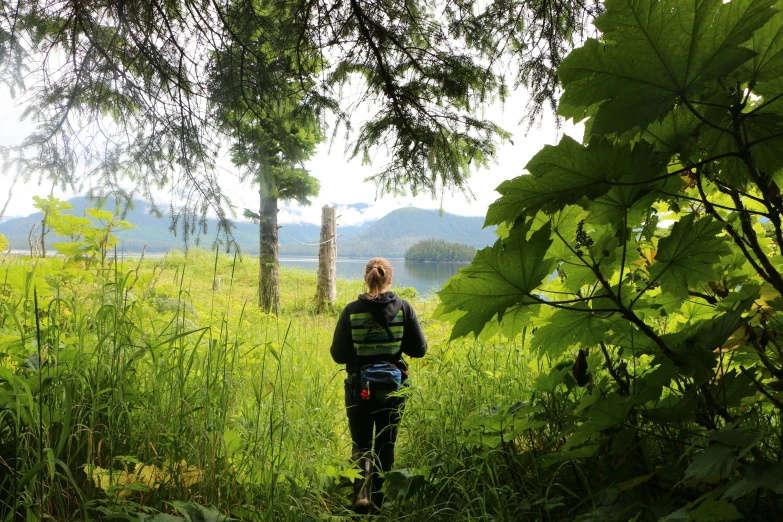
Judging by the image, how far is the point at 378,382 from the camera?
262 cm

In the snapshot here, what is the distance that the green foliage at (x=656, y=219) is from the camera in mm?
618

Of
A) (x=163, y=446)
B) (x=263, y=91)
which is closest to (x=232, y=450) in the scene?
(x=163, y=446)

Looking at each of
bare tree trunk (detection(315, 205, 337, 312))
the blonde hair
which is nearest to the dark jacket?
the blonde hair

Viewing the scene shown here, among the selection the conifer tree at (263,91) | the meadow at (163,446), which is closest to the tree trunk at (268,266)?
the conifer tree at (263,91)

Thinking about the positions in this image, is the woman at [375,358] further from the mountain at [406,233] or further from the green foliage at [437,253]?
the mountain at [406,233]

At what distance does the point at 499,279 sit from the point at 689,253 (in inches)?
14.7

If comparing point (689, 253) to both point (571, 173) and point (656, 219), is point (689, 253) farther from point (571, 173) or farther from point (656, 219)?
point (571, 173)

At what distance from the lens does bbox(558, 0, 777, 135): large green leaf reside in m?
0.58

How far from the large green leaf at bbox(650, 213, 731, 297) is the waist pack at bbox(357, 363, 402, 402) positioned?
75.4 inches

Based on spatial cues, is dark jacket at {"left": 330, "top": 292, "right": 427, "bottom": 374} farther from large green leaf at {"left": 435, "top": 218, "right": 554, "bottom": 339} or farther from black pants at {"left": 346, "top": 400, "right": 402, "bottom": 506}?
large green leaf at {"left": 435, "top": 218, "right": 554, "bottom": 339}

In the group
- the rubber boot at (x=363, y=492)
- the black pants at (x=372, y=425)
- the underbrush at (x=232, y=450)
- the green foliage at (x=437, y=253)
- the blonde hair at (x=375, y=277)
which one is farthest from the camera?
the green foliage at (x=437, y=253)

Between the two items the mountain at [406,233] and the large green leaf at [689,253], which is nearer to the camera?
the large green leaf at [689,253]

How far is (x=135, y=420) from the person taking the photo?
5.54 ft

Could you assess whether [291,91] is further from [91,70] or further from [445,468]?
[445,468]
